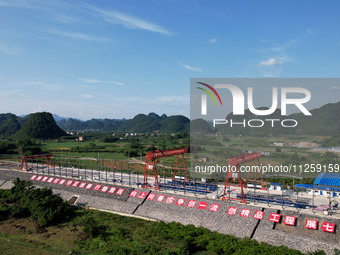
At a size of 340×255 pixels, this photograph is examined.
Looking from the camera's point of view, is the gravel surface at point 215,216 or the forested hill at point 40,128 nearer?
the gravel surface at point 215,216

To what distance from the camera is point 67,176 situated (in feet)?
97.3

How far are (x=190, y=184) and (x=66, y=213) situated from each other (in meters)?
10.4

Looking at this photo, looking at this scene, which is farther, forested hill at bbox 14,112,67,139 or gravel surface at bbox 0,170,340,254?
forested hill at bbox 14,112,67,139

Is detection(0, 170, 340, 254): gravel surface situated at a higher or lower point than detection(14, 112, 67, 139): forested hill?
lower

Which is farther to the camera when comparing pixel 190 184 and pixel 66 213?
pixel 190 184

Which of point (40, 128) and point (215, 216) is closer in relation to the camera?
point (215, 216)

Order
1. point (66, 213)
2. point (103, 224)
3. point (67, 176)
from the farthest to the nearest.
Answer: point (67, 176) < point (66, 213) < point (103, 224)

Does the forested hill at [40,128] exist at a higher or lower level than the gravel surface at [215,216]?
higher

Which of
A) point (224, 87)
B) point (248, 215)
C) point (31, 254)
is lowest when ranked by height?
point (31, 254)

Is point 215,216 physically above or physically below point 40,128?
below

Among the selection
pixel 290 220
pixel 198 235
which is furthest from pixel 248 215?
pixel 198 235

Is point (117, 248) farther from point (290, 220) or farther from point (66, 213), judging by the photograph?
point (290, 220)

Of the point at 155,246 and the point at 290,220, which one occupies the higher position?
the point at 290,220

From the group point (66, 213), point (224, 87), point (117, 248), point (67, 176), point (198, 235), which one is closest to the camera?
point (117, 248)
